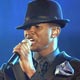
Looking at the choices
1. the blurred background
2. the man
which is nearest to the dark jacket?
the man

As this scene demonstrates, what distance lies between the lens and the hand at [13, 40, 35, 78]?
1087 millimetres

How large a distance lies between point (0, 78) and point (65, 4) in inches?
26.8

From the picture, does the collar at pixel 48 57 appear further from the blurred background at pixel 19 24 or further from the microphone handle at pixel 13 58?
the blurred background at pixel 19 24

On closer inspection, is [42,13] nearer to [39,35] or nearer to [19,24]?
[39,35]

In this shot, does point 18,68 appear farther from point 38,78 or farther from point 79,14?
point 79,14

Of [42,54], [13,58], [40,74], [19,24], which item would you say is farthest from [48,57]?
[19,24]

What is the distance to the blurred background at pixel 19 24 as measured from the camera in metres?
1.73

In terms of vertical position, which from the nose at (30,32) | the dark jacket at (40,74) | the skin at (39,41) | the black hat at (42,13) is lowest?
the dark jacket at (40,74)

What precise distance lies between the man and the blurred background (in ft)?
1.09

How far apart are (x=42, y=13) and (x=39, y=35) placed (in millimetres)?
105

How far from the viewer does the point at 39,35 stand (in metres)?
1.32

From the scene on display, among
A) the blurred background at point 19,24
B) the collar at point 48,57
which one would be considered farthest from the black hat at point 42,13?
the blurred background at point 19,24

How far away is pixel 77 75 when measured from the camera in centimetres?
123

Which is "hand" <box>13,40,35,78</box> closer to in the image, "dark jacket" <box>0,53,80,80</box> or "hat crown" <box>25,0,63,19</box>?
"dark jacket" <box>0,53,80,80</box>
